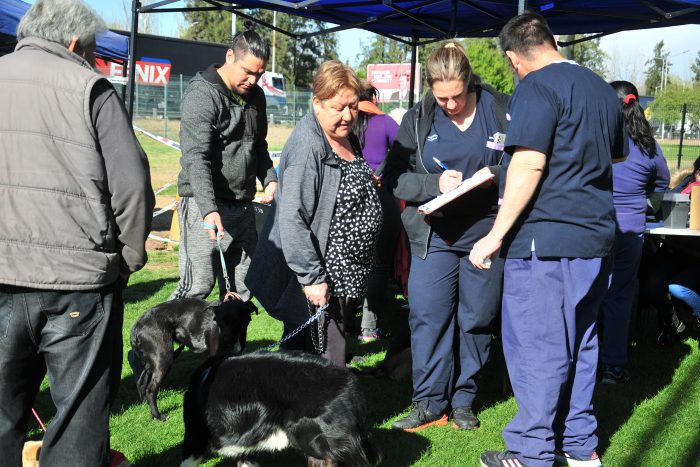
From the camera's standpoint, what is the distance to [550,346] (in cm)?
325

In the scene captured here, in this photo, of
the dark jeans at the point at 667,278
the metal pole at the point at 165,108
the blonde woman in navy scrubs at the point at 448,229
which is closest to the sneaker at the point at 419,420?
the blonde woman in navy scrubs at the point at 448,229

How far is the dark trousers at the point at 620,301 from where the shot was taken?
4.96m

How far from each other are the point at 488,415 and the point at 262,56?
2546 millimetres

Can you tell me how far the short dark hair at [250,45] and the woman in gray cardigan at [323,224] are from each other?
0.86 meters

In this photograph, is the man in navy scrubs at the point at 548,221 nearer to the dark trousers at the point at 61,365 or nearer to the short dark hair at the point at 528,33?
the short dark hair at the point at 528,33

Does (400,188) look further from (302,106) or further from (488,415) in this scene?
(302,106)

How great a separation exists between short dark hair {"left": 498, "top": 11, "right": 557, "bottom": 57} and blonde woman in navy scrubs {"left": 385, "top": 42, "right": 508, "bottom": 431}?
444 mm

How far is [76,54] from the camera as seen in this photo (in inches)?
98.2

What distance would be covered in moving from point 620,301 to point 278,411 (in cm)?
294

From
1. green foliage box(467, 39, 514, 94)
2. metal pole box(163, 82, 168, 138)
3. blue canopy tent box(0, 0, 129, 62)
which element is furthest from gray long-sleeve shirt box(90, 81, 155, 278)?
green foliage box(467, 39, 514, 94)

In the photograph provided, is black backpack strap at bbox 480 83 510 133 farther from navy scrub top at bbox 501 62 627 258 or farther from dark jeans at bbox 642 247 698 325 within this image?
dark jeans at bbox 642 247 698 325

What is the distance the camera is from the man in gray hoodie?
4156 millimetres

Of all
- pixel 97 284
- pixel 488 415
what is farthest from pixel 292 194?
pixel 488 415

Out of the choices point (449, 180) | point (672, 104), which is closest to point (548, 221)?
point (449, 180)
